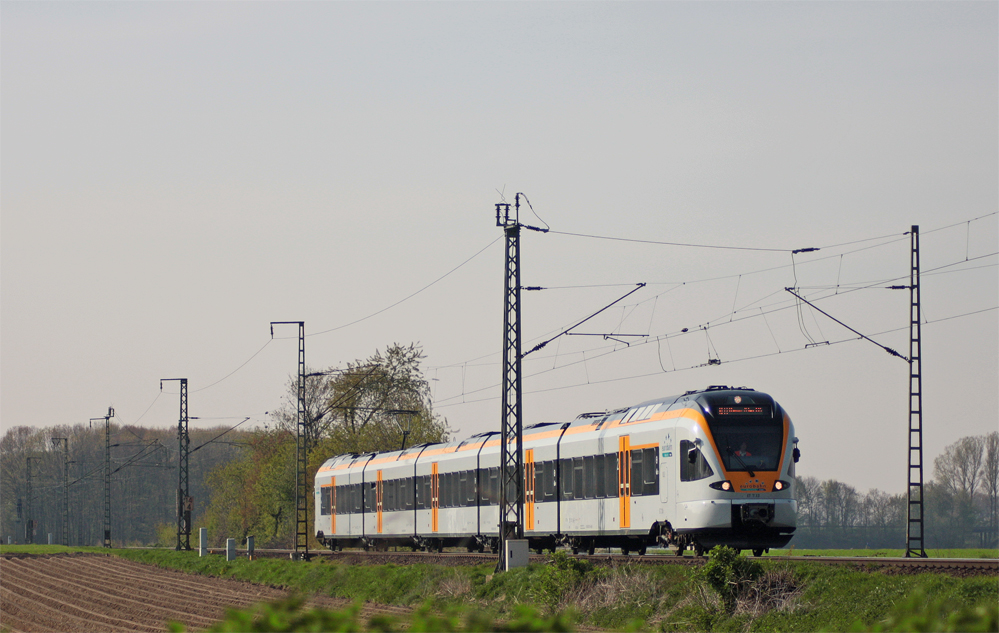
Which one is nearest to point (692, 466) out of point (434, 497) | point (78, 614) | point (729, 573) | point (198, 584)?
point (729, 573)

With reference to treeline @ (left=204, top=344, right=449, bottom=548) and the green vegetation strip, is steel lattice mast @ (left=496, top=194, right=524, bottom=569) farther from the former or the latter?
treeline @ (left=204, top=344, right=449, bottom=548)

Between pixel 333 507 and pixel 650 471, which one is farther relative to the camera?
pixel 333 507

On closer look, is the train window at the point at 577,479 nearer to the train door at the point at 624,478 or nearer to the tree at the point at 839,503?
the train door at the point at 624,478

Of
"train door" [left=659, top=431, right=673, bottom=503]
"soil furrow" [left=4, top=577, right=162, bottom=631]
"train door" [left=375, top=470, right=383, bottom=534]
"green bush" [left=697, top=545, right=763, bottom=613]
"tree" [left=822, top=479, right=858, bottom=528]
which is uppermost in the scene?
"train door" [left=659, top=431, right=673, bottom=503]

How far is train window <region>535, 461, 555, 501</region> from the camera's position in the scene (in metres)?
Answer: 32.6

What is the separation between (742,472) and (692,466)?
1060 millimetres

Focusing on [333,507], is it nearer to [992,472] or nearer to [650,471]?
[650,471]

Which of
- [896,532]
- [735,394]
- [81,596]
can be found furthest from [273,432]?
[735,394]

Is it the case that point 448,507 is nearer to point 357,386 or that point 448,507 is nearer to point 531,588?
point 531,588

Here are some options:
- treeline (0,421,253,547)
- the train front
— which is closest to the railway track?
the train front

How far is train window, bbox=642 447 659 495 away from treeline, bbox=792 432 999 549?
63758 millimetres

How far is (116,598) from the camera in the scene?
1433 inches

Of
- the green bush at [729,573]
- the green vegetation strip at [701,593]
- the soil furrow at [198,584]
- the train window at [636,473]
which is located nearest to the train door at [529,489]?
the green vegetation strip at [701,593]

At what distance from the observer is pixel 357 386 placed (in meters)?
73.5
